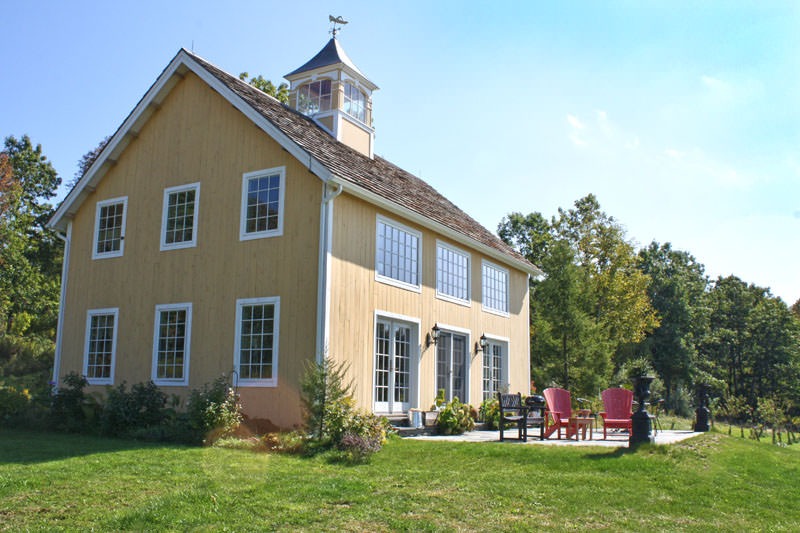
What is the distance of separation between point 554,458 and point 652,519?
9.84 feet

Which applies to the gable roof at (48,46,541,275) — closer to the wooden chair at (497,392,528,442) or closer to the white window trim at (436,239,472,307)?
the white window trim at (436,239,472,307)

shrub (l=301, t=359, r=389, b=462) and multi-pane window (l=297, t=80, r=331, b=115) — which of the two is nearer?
shrub (l=301, t=359, r=389, b=462)

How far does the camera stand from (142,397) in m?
13.2

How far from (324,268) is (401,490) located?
5644 millimetres

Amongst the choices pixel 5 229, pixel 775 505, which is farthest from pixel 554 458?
pixel 5 229

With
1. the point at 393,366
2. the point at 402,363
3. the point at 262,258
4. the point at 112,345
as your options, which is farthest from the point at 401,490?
the point at 112,345

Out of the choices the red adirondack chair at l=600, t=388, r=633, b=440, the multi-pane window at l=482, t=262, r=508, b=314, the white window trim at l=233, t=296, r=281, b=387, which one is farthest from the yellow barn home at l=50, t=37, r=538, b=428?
the red adirondack chair at l=600, t=388, r=633, b=440

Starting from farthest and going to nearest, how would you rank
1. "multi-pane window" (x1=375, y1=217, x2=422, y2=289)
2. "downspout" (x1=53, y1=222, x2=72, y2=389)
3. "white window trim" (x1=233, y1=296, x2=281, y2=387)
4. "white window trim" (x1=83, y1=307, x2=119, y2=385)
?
"downspout" (x1=53, y1=222, x2=72, y2=389), "white window trim" (x1=83, y1=307, x2=119, y2=385), "multi-pane window" (x1=375, y1=217, x2=422, y2=289), "white window trim" (x1=233, y1=296, x2=281, y2=387)

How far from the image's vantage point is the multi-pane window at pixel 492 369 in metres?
18.5

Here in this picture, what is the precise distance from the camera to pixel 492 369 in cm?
1894

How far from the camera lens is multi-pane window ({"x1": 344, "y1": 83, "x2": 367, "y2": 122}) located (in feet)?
59.1

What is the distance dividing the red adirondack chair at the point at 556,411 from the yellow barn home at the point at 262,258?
311 cm

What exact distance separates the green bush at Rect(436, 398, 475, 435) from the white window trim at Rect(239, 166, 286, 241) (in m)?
5.25

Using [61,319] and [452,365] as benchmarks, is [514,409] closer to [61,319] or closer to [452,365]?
[452,365]
